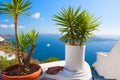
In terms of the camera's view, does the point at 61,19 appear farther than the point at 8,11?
Yes

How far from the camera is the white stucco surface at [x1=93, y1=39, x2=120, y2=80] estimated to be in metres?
4.00

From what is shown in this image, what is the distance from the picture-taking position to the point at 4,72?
2.80m

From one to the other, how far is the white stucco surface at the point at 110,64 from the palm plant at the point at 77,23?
119 cm

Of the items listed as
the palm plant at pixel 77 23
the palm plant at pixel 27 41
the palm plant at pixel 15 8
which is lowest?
the palm plant at pixel 27 41

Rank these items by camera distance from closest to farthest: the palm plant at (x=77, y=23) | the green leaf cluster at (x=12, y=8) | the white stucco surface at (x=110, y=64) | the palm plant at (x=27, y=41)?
1. the green leaf cluster at (x=12, y=8)
2. the palm plant at (x=27, y=41)
3. the palm plant at (x=77, y=23)
4. the white stucco surface at (x=110, y=64)

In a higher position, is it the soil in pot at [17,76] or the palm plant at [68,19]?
the palm plant at [68,19]

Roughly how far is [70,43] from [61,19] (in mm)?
417

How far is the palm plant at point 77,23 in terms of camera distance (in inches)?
120

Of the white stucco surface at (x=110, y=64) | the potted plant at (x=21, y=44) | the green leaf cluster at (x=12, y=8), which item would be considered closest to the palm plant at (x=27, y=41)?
the potted plant at (x=21, y=44)

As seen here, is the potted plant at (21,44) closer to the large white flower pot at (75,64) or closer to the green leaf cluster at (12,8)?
the green leaf cluster at (12,8)

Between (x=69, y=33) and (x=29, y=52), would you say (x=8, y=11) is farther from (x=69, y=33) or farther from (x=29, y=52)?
(x=69, y=33)

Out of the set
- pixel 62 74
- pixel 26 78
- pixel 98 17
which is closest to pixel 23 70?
pixel 26 78

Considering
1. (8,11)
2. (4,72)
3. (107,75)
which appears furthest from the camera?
(107,75)

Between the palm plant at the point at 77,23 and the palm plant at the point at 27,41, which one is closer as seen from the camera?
the palm plant at the point at 27,41
